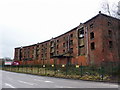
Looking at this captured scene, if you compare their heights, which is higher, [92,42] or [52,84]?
[92,42]

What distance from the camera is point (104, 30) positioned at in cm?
3209

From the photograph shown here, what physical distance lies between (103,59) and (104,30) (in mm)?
6332

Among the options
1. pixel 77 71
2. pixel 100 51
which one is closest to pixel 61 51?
pixel 100 51

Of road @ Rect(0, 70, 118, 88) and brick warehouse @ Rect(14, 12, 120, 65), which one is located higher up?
brick warehouse @ Rect(14, 12, 120, 65)

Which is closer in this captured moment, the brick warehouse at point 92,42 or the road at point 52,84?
the road at point 52,84

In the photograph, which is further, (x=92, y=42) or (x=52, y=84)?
(x=92, y=42)

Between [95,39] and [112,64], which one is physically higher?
[95,39]

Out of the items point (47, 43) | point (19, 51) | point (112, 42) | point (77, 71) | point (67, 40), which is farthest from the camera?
point (19, 51)

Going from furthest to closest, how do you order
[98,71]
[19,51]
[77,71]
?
[19,51], [77,71], [98,71]

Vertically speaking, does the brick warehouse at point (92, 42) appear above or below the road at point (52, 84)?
above

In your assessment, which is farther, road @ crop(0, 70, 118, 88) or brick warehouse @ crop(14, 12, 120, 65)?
brick warehouse @ crop(14, 12, 120, 65)

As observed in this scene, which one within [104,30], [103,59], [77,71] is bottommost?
[77,71]

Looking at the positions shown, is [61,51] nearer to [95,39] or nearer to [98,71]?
[95,39]

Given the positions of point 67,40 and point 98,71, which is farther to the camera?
point 67,40
